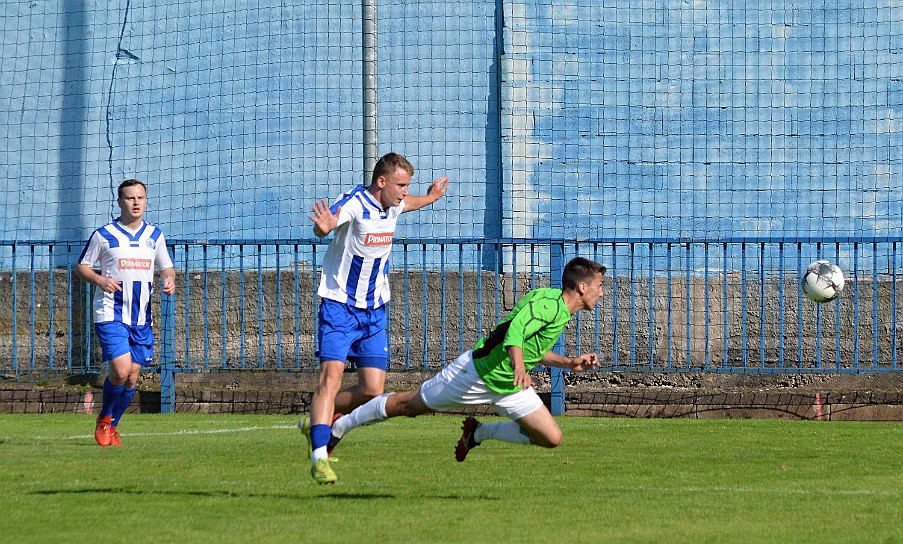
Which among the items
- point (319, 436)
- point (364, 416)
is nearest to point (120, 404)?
point (364, 416)

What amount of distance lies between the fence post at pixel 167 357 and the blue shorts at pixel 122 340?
3.09 m

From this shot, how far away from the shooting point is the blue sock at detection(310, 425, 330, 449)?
704 centimetres

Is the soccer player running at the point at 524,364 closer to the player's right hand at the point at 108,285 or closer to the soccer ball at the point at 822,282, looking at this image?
the player's right hand at the point at 108,285

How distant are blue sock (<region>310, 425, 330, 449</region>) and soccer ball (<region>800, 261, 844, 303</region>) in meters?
5.88

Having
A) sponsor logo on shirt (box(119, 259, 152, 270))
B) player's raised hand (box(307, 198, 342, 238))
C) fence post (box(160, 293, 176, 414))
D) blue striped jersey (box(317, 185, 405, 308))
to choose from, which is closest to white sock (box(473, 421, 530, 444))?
blue striped jersey (box(317, 185, 405, 308))

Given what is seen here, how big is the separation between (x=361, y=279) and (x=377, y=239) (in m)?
0.25

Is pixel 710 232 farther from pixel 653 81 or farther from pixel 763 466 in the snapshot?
pixel 763 466

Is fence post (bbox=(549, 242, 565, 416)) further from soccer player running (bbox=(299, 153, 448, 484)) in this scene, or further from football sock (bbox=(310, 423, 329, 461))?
football sock (bbox=(310, 423, 329, 461))

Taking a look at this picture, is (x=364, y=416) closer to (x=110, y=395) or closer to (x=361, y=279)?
(x=361, y=279)

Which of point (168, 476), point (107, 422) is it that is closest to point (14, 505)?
point (168, 476)

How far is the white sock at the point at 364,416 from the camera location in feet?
24.1

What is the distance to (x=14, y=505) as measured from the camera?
20.4ft

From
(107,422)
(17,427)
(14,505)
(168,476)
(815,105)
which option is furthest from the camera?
(815,105)

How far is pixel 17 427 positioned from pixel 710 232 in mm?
6767
